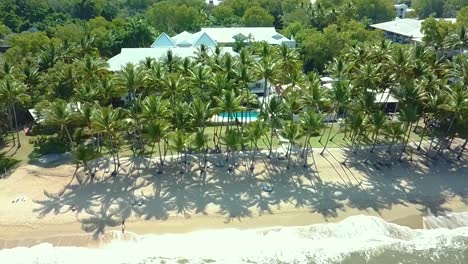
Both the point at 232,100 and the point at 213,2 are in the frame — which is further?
the point at 213,2

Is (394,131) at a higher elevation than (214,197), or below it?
higher

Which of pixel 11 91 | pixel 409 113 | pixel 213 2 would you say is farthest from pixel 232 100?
pixel 213 2

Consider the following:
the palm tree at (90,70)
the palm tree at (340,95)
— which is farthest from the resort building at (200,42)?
the palm tree at (340,95)

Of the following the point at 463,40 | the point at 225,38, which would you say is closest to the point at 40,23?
the point at 225,38

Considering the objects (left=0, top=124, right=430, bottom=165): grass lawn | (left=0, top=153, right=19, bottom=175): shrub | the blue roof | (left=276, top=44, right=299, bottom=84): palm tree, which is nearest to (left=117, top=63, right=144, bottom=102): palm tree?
(left=0, top=124, right=430, bottom=165): grass lawn

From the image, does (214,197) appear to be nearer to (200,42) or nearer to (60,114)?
(60,114)

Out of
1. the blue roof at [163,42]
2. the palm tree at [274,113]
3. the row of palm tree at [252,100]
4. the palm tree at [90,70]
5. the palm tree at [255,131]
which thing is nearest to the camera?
the row of palm tree at [252,100]

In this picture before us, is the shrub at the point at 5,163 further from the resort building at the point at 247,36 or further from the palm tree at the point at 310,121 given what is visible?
the resort building at the point at 247,36
